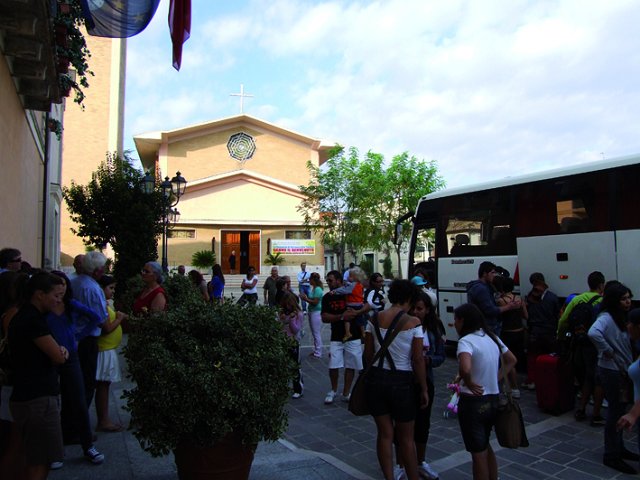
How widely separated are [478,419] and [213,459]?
2.00m

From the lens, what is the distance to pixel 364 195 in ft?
94.9

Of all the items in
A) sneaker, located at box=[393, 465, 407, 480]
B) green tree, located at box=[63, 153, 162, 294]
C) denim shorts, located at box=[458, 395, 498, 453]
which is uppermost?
green tree, located at box=[63, 153, 162, 294]

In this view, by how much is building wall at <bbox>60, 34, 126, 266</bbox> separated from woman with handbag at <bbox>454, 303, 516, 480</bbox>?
35.2m

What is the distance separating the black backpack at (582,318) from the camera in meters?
6.24

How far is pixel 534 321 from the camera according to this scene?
25.1ft

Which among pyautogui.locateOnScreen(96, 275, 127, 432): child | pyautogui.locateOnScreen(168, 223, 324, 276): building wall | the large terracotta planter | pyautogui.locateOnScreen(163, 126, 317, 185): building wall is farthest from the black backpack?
pyautogui.locateOnScreen(163, 126, 317, 185): building wall

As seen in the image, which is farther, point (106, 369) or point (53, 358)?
point (106, 369)

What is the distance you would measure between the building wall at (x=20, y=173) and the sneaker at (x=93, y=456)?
15.5 ft

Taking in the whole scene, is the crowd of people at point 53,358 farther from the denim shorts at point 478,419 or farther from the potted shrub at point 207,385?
the denim shorts at point 478,419

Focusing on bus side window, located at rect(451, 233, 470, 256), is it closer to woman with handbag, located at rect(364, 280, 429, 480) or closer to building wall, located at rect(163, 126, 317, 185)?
woman with handbag, located at rect(364, 280, 429, 480)

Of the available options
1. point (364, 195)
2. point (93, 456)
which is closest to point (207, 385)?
point (93, 456)

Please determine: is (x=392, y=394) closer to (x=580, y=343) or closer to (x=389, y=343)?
(x=389, y=343)

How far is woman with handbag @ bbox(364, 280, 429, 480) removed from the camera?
4.06 metres

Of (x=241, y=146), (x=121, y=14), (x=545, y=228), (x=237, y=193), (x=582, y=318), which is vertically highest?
(x=241, y=146)
